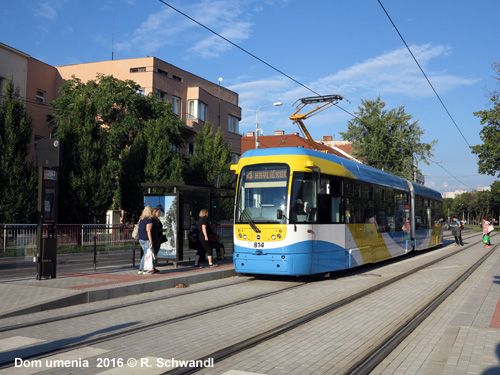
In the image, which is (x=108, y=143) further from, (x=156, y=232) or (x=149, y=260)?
(x=149, y=260)

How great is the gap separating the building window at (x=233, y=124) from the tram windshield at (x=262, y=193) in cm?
3458

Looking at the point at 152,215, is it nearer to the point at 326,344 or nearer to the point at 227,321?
the point at 227,321

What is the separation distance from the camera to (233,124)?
157 feet

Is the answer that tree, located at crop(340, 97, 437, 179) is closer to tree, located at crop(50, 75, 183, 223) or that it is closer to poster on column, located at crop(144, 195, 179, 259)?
tree, located at crop(50, 75, 183, 223)

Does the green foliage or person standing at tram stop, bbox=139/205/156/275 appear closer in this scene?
person standing at tram stop, bbox=139/205/156/275

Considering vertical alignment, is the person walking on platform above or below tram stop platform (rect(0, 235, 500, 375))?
above

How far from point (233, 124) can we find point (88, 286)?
1510 inches

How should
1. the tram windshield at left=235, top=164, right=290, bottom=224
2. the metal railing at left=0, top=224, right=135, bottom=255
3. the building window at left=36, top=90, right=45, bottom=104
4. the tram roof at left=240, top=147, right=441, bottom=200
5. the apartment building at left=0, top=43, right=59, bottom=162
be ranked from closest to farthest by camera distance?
the tram windshield at left=235, top=164, right=290, bottom=224 < the tram roof at left=240, top=147, right=441, bottom=200 < the metal railing at left=0, top=224, right=135, bottom=255 < the apartment building at left=0, top=43, right=59, bottom=162 < the building window at left=36, top=90, right=45, bottom=104

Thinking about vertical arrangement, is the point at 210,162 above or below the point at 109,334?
above

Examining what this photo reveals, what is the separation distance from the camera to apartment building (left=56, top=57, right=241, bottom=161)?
3769 cm

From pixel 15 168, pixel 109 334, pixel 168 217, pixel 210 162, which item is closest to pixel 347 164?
pixel 168 217

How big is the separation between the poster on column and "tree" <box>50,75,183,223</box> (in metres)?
13.2

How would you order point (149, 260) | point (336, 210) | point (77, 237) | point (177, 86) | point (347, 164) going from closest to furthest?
point (149, 260), point (336, 210), point (347, 164), point (77, 237), point (177, 86)

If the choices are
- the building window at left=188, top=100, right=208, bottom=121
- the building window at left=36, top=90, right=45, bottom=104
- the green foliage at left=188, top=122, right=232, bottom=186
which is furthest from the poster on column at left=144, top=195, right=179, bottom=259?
the building window at left=188, top=100, right=208, bottom=121
